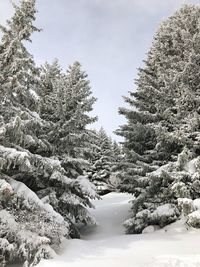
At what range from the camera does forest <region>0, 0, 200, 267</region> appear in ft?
43.6

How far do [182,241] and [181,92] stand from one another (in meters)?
7.67

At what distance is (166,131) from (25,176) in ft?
23.0

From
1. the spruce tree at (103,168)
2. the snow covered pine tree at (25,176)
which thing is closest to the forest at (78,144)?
the snow covered pine tree at (25,176)

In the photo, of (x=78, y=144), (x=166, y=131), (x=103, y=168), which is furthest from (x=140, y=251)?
(x=103, y=168)

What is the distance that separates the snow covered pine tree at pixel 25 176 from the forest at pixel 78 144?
38mm

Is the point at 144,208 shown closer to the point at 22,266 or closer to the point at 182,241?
the point at 182,241

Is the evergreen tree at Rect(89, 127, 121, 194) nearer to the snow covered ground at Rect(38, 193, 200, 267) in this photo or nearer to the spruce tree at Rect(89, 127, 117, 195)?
the spruce tree at Rect(89, 127, 117, 195)

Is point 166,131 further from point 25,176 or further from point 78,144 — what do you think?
point 25,176

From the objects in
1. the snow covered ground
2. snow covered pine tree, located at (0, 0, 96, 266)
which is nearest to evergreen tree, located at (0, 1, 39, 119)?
snow covered pine tree, located at (0, 0, 96, 266)

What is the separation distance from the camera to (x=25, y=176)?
17.3m

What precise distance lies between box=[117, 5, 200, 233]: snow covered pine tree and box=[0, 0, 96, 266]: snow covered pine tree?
283 cm

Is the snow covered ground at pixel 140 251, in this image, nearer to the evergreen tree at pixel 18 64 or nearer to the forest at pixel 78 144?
the forest at pixel 78 144

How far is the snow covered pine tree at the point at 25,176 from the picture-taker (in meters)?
12.5

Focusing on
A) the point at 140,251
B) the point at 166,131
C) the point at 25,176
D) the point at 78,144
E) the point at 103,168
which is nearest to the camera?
the point at 140,251
